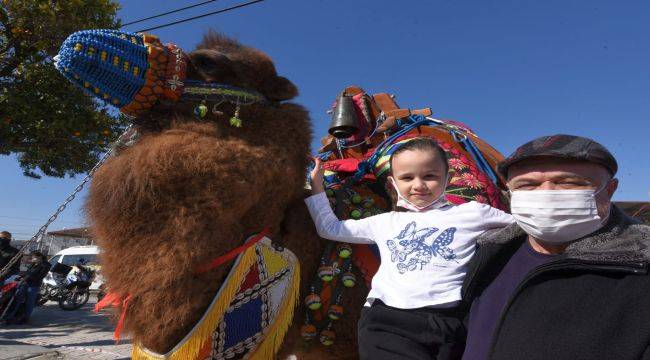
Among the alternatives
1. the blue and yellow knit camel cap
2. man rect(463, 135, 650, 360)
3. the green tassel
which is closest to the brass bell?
the green tassel

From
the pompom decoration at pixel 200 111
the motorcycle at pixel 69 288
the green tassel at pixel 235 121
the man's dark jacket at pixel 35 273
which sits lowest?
the motorcycle at pixel 69 288

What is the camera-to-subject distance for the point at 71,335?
856 centimetres

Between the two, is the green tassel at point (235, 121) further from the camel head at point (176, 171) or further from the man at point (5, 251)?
the man at point (5, 251)

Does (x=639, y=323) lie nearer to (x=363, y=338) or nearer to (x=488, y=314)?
(x=488, y=314)

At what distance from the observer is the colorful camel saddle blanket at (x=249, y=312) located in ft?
5.20

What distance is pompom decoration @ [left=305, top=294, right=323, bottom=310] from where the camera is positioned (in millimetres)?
1929

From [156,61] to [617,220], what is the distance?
1.81 metres

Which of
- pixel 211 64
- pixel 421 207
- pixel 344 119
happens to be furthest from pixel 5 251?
pixel 421 207

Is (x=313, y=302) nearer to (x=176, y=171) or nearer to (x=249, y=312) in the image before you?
(x=249, y=312)

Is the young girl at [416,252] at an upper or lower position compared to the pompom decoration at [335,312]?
upper

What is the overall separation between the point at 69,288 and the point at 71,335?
→ 5.09 m

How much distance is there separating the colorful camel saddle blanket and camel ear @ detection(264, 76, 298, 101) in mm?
728

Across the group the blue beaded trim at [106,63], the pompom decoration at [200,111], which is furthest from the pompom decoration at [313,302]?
the blue beaded trim at [106,63]

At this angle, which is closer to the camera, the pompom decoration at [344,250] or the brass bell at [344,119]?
the pompom decoration at [344,250]
